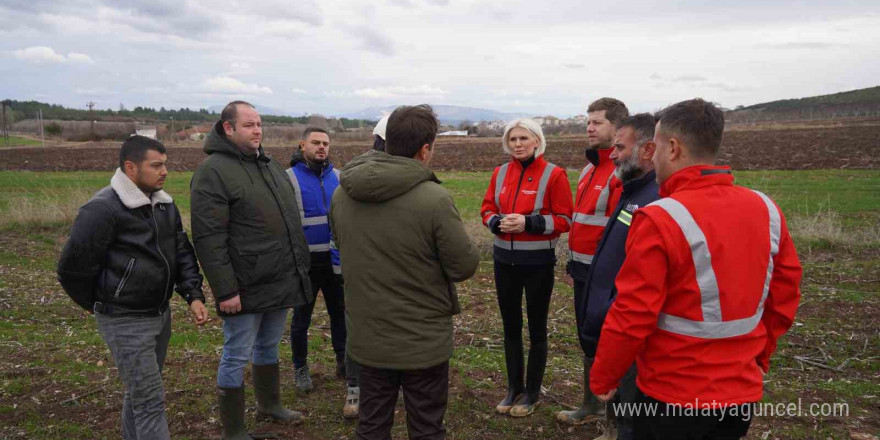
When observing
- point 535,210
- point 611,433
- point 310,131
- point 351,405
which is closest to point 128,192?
point 310,131

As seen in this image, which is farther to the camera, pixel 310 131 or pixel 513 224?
pixel 310 131

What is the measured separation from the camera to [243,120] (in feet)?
11.9

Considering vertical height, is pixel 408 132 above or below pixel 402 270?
above

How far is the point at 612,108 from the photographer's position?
154 inches

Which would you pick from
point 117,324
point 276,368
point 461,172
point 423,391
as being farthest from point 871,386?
point 461,172

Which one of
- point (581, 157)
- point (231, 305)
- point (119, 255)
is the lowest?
point (231, 305)

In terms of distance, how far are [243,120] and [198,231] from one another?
2.53 feet

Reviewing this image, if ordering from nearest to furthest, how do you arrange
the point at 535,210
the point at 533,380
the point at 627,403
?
1. the point at 627,403
2. the point at 535,210
3. the point at 533,380

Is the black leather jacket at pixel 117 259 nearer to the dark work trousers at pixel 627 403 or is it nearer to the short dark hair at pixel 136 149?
the short dark hair at pixel 136 149

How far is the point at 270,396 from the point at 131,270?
149 centimetres

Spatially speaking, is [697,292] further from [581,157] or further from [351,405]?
[581,157]

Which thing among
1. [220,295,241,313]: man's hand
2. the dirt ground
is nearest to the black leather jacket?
[220,295,241,313]: man's hand

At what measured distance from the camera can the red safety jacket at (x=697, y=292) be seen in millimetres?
2059

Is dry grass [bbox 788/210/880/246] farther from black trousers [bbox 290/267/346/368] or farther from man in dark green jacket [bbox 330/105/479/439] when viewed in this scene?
man in dark green jacket [bbox 330/105/479/439]
